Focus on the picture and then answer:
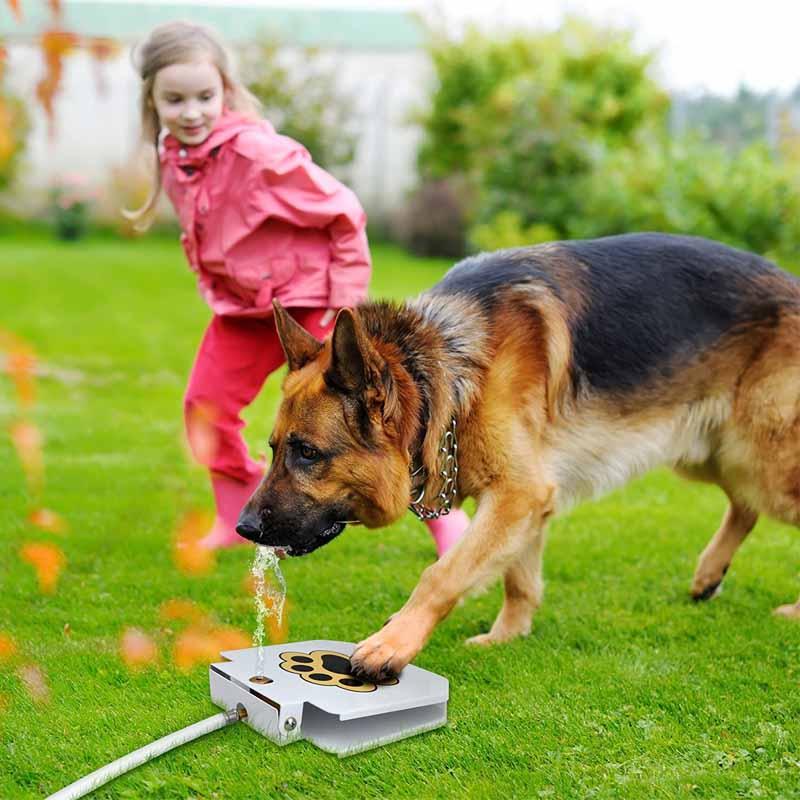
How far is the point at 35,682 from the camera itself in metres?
3.54

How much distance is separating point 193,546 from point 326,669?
1.98 metres


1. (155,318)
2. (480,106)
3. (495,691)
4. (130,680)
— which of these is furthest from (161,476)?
(480,106)

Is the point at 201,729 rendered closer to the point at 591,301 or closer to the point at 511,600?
the point at 511,600

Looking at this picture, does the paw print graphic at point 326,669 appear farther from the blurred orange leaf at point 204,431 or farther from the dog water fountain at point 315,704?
the blurred orange leaf at point 204,431

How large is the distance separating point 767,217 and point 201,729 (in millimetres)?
11040

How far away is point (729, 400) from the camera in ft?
13.5

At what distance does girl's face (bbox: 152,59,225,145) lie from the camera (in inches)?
185

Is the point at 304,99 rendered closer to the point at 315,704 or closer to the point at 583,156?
the point at 583,156

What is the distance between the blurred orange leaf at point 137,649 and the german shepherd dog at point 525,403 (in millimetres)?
802

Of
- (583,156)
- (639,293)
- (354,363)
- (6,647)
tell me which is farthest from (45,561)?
(583,156)

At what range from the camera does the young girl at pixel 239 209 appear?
4.70 meters

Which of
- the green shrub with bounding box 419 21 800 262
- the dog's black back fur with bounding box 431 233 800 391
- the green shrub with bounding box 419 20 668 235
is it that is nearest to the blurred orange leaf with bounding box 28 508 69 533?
the dog's black back fur with bounding box 431 233 800 391

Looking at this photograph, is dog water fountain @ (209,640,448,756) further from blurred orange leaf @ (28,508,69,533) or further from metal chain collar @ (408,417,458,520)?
blurred orange leaf @ (28,508,69,533)

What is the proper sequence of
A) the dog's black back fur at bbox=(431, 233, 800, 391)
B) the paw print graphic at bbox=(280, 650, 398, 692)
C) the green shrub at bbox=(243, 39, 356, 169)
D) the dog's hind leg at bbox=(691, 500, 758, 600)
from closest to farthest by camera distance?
the paw print graphic at bbox=(280, 650, 398, 692)
the dog's black back fur at bbox=(431, 233, 800, 391)
the dog's hind leg at bbox=(691, 500, 758, 600)
the green shrub at bbox=(243, 39, 356, 169)
